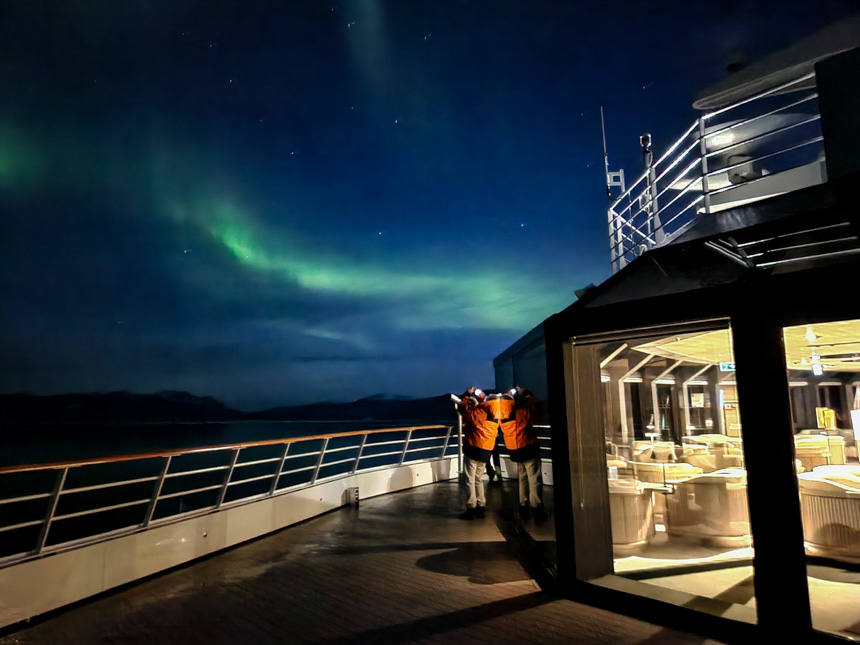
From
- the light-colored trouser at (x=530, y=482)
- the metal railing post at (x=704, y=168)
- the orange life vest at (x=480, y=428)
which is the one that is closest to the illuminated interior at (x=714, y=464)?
the metal railing post at (x=704, y=168)

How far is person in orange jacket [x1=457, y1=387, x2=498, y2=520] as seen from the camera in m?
6.71

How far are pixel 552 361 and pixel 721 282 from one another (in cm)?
138

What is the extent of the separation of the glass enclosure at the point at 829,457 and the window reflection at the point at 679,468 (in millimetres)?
318

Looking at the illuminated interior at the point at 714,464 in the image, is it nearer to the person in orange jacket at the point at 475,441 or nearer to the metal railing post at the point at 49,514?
the person in orange jacket at the point at 475,441

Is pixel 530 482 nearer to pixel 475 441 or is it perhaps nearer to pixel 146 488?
pixel 475 441

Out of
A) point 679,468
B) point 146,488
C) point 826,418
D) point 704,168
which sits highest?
point 704,168

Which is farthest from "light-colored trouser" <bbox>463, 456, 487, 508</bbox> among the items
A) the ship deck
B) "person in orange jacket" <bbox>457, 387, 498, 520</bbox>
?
the ship deck

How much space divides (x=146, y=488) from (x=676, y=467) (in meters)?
66.5

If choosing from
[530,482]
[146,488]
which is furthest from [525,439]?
[146,488]

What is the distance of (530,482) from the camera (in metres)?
6.61

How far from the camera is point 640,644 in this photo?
319 cm

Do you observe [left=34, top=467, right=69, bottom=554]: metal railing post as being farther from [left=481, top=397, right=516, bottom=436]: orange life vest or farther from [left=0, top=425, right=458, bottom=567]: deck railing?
[left=481, top=397, right=516, bottom=436]: orange life vest

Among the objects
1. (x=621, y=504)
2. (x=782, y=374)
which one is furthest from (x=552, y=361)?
(x=782, y=374)

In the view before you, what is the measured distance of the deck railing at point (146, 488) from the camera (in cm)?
410
